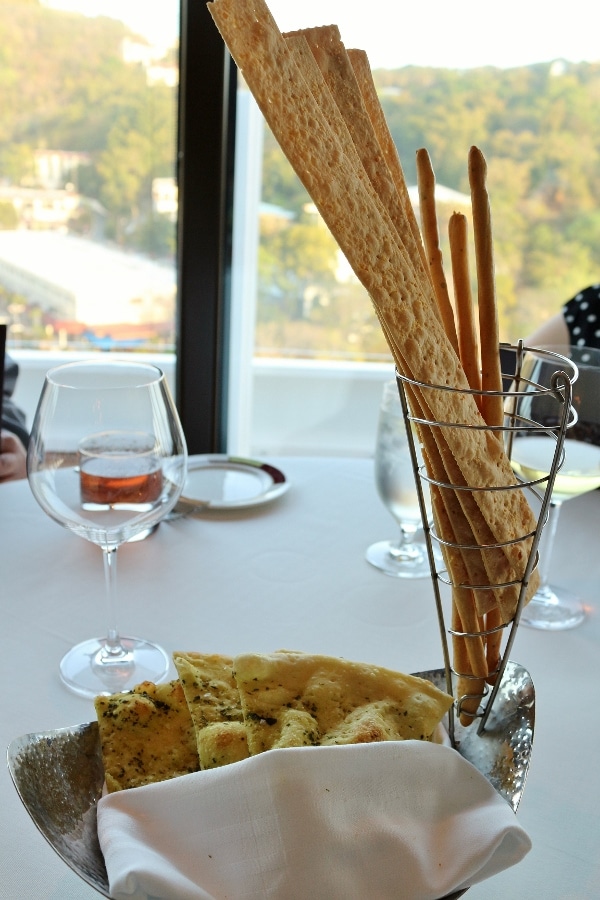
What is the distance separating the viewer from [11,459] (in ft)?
3.97

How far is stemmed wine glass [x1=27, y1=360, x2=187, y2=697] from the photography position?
653mm

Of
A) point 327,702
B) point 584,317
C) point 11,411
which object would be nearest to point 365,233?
point 327,702

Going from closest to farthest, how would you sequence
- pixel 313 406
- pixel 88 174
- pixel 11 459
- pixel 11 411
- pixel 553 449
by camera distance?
pixel 553 449 < pixel 11 459 < pixel 11 411 < pixel 88 174 < pixel 313 406

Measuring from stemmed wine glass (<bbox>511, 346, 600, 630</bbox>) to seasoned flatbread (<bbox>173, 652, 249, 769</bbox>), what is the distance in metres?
0.35

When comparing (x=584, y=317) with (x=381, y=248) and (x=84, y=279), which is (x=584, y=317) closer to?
(x=381, y=248)

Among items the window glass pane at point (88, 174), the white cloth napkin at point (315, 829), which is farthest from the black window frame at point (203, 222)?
the white cloth napkin at point (315, 829)

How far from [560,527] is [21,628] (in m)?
0.60

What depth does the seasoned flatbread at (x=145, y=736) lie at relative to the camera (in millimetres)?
460

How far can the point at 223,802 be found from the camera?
418 mm

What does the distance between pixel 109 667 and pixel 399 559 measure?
330mm

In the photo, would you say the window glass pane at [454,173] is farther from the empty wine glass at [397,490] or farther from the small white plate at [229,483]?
the empty wine glass at [397,490]

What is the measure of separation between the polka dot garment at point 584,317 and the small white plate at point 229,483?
0.83 metres

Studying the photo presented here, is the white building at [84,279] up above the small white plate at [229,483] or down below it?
above

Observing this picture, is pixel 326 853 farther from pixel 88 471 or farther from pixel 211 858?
pixel 88 471
